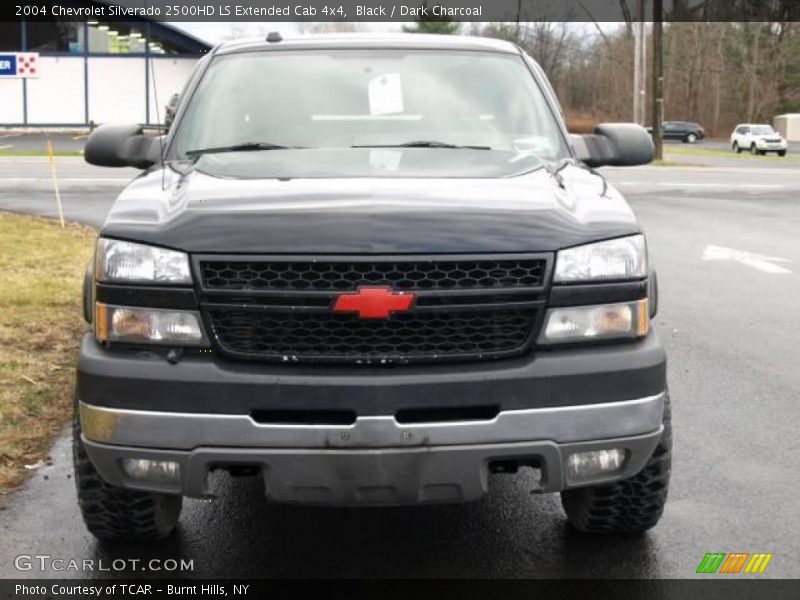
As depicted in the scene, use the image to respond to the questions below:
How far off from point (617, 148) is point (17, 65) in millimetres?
22604

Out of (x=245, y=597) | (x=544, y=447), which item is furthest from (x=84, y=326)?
(x=544, y=447)

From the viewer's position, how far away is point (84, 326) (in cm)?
744

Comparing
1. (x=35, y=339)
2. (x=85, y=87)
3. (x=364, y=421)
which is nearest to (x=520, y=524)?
(x=364, y=421)

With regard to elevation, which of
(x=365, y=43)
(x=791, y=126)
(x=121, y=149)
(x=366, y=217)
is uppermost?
(x=791, y=126)

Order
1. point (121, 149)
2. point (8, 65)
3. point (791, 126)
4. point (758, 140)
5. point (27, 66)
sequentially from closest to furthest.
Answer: point (121, 149), point (8, 65), point (27, 66), point (758, 140), point (791, 126)

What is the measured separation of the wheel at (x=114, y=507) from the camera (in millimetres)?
3547

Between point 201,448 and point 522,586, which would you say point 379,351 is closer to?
point 201,448

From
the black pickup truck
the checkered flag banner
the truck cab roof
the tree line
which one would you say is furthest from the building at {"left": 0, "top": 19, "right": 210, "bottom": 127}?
the black pickup truck

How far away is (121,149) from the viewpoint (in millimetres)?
4516

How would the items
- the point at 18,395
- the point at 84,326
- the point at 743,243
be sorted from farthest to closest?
the point at 743,243 < the point at 84,326 < the point at 18,395

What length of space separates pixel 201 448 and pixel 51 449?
2157 millimetres

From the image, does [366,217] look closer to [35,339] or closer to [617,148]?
[617,148]

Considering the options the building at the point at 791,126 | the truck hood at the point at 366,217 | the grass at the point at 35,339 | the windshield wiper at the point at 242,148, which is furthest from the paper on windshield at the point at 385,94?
the building at the point at 791,126

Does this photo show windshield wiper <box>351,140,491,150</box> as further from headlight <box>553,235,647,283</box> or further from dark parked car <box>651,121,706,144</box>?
dark parked car <box>651,121,706,144</box>
